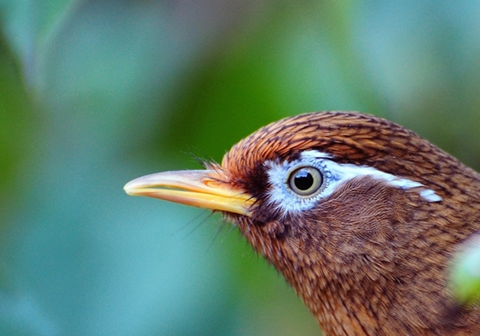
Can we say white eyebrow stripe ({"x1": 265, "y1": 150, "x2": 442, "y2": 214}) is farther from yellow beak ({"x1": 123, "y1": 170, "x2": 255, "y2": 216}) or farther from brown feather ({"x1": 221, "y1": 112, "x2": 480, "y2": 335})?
yellow beak ({"x1": 123, "y1": 170, "x2": 255, "y2": 216})

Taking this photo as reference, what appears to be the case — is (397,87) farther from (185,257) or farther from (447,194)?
(185,257)

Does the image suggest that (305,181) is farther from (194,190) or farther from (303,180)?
(194,190)

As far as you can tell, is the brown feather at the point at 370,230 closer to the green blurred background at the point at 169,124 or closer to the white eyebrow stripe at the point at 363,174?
the white eyebrow stripe at the point at 363,174

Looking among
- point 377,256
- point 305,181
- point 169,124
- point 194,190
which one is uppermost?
point 169,124

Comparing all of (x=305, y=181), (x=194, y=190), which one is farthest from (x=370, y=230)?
(x=194, y=190)

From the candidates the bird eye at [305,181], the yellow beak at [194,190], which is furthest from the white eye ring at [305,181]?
the yellow beak at [194,190]

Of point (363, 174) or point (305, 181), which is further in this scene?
point (305, 181)

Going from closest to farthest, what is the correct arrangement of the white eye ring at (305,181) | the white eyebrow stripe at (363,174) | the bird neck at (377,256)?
the bird neck at (377,256)
the white eyebrow stripe at (363,174)
the white eye ring at (305,181)

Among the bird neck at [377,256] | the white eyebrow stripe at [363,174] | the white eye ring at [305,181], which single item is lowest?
the bird neck at [377,256]
